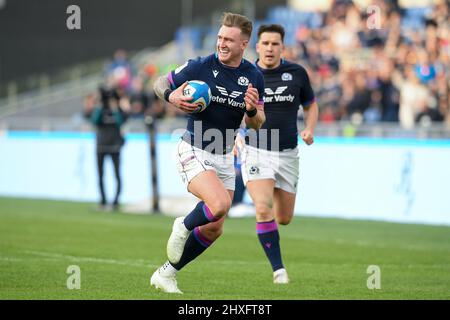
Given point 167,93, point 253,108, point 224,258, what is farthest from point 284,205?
point 167,93

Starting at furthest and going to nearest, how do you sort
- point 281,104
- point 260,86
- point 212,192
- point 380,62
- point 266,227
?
point 380,62 → point 281,104 → point 266,227 → point 260,86 → point 212,192

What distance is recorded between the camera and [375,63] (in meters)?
23.3

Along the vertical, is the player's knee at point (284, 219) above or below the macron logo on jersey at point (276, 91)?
below

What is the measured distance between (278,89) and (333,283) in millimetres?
2414

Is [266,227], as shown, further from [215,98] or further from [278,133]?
[215,98]

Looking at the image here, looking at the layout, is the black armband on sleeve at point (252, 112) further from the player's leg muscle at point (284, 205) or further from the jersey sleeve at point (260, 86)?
the player's leg muscle at point (284, 205)

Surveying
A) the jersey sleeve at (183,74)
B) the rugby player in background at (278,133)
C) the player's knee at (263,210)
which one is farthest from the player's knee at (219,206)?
the rugby player in background at (278,133)

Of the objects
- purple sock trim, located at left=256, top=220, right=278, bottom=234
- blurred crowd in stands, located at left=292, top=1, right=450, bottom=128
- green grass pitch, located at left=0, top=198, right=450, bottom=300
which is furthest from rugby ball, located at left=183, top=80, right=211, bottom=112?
blurred crowd in stands, located at left=292, top=1, right=450, bottom=128

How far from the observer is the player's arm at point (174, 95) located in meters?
9.07

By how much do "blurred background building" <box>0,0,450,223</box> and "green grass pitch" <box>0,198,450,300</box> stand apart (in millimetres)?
1079

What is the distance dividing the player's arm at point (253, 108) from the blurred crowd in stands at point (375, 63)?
34.5ft

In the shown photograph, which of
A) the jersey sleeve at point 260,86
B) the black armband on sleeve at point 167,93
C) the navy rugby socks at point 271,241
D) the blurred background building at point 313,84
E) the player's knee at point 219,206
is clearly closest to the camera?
the player's knee at point 219,206

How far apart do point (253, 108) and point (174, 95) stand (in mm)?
820

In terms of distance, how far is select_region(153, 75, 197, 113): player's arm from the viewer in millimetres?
9070
